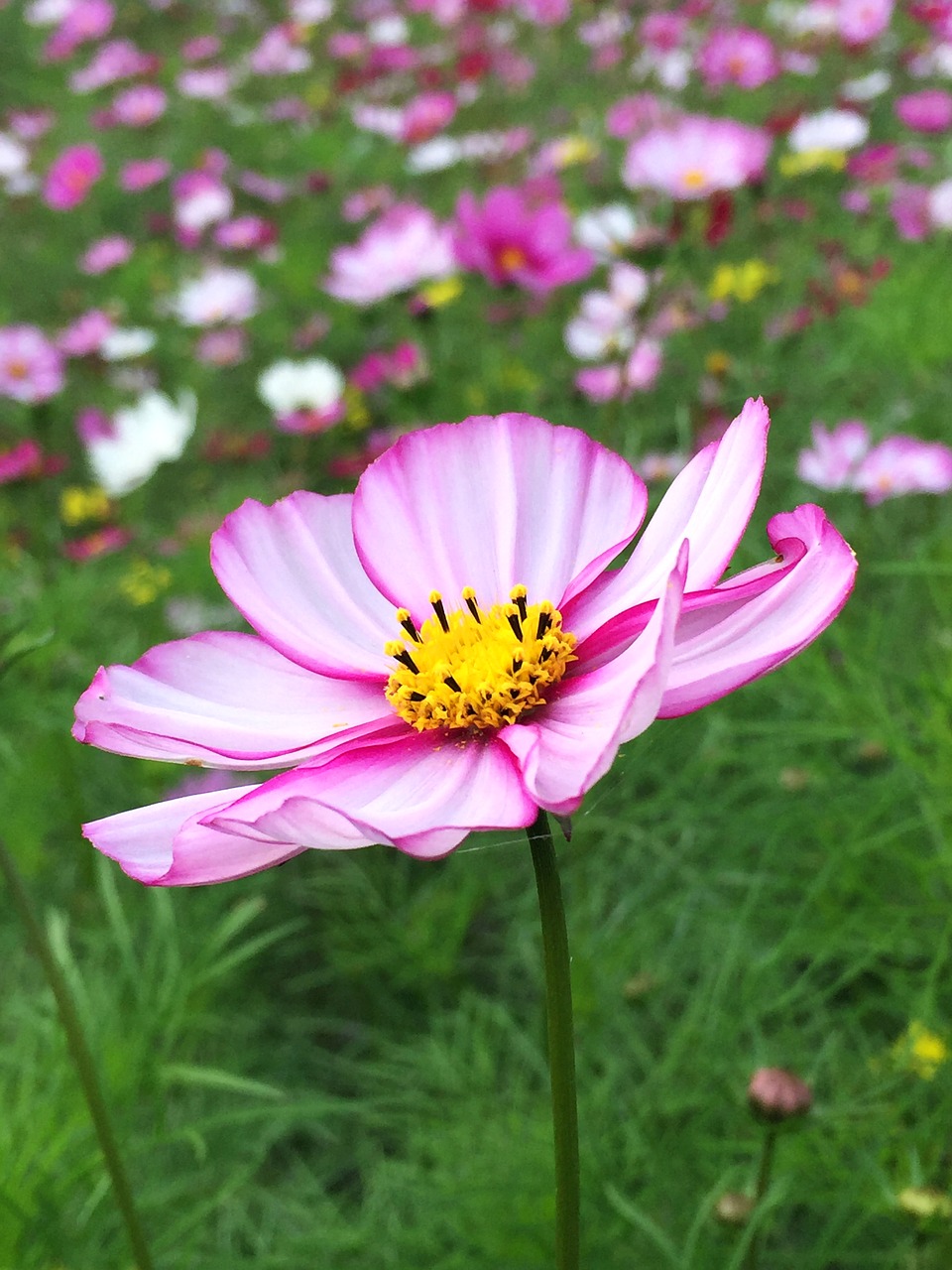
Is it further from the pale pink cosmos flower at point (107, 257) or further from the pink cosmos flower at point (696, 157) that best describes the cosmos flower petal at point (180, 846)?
the pale pink cosmos flower at point (107, 257)

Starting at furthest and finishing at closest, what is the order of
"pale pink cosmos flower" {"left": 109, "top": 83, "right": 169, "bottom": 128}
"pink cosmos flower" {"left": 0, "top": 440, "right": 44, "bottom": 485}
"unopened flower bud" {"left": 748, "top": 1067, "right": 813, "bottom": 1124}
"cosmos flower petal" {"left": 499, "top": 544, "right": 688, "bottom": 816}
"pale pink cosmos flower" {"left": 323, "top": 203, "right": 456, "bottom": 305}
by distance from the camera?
"pale pink cosmos flower" {"left": 109, "top": 83, "right": 169, "bottom": 128} < "pale pink cosmos flower" {"left": 323, "top": 203, "right": 456, "bottom": 305} < "pink cosmos flower" {"left": 0, "top": 440, "right": 44, "bottom": 485} < "unopened flower bud" {"left": 748, "top": 1067, "right": 813, "bottom": 1124} < "cosmos flower petal" {"left": 499, "top": 544, "right": 688, "bottom": 816}

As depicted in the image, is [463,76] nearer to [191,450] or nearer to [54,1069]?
[191,450]

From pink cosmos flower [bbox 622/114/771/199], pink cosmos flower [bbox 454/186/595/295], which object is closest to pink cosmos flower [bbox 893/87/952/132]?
pink cosmos flower [bbox 622/114/771/199]

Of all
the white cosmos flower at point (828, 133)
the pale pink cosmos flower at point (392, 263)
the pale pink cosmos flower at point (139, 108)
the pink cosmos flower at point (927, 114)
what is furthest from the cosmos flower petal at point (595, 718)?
the pale pink cosmos flower at point (139, 108)

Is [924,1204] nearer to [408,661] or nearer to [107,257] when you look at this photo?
[408,661]

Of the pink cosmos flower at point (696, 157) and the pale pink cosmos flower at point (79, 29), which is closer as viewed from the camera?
the pink cosmos flower at point (696, 157)

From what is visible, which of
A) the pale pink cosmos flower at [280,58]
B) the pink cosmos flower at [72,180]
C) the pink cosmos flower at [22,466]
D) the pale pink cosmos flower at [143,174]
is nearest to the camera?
the pink cosmos flower at [22,466]

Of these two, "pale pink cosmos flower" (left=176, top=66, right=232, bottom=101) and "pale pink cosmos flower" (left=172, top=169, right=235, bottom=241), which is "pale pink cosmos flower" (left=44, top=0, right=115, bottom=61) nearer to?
"pale pink cosmos flower" (left=176, top=66, right=232, bottom=101)
